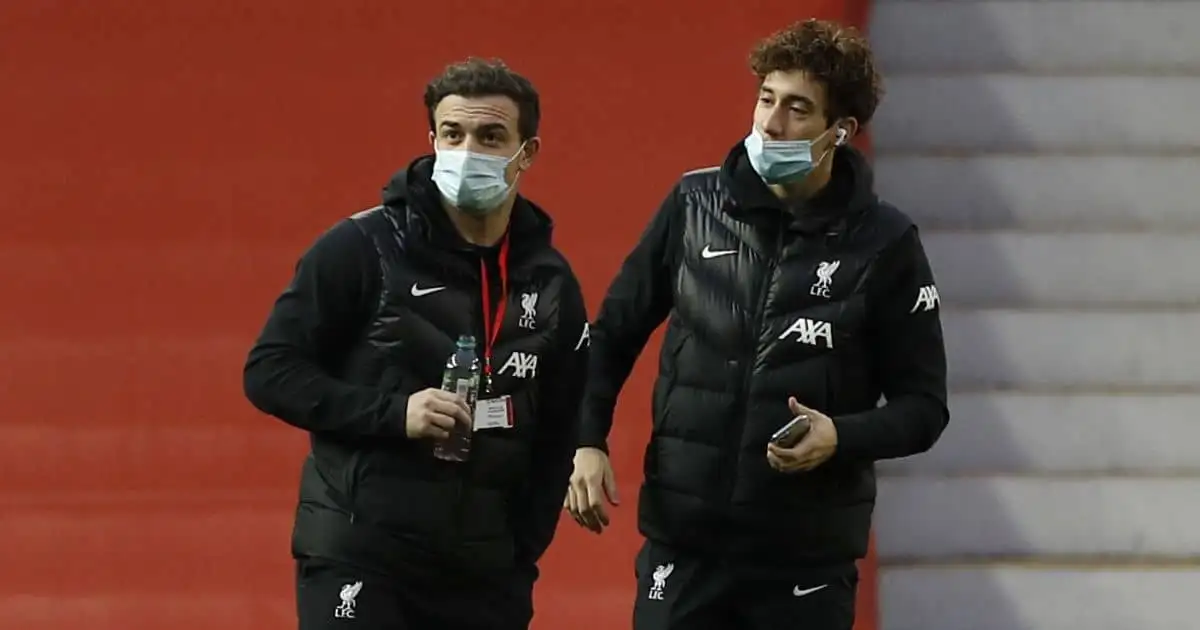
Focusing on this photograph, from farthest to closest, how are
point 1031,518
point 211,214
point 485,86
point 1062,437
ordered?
point 1062,437 < point 1031,518 < point 211,214 < point 485,86

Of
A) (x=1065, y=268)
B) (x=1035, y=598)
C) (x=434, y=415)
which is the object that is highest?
(x=1065, y=268)

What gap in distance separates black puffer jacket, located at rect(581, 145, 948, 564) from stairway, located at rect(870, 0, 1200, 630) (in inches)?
65.5

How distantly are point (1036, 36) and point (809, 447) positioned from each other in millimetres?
2720

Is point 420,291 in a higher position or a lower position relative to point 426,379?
higher

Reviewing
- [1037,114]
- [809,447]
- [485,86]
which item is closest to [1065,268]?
[1037,114]

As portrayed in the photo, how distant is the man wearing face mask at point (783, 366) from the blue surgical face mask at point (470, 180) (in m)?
0.29

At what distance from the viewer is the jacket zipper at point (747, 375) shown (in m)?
2.34

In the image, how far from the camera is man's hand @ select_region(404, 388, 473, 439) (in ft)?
6.97

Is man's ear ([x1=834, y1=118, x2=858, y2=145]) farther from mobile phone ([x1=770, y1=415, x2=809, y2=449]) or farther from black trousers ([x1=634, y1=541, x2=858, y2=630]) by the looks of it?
black trousers ([x1=634, y1=541, x2=858, y2=630])

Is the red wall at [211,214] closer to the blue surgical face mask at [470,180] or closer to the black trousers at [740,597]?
the black trousers at [740,597]

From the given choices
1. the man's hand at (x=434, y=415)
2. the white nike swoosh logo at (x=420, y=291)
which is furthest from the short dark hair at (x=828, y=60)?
the man's hand at (x=434, y=415)

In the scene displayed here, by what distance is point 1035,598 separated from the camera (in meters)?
3.98

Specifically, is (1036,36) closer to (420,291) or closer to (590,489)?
(590,489)

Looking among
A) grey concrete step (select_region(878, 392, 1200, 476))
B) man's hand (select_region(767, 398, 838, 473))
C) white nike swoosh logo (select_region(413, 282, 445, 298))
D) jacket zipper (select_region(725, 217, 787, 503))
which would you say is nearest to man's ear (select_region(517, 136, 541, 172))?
white nike swoosh logo (select_region(413, 282, 445, 298))
